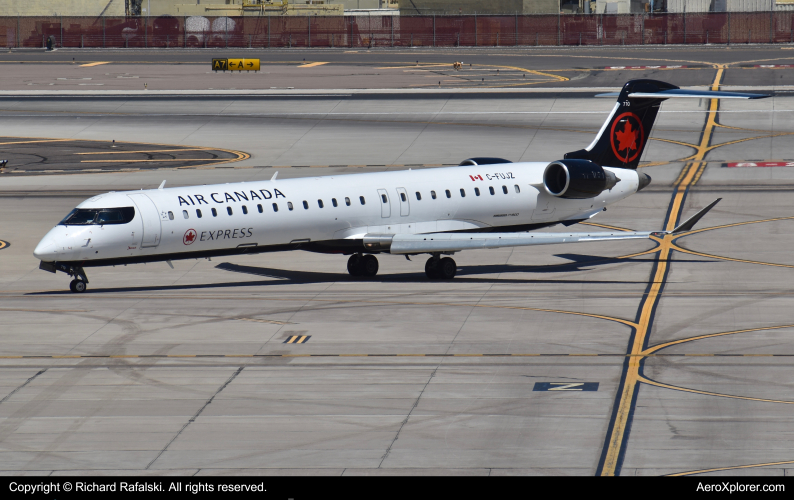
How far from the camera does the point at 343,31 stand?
435ft

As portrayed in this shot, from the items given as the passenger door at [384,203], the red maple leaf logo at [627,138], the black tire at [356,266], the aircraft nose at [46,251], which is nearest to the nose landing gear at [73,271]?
the aircraft nose at [46,251]

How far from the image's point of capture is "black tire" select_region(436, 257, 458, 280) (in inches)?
1475

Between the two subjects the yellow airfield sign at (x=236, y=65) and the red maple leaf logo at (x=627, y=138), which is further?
the yellow airfield sign at (x=236, y=65)

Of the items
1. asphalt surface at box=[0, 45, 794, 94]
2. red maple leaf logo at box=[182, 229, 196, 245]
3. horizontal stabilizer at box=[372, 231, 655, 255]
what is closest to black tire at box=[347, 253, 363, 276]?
horizontal stabilizer at box=[372, 231, 655, 255]

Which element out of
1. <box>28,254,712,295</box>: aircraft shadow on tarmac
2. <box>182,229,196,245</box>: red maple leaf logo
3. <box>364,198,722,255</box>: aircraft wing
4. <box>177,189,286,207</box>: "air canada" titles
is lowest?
<box>28,254,712,295</box>: aircraft shadow on tarmac

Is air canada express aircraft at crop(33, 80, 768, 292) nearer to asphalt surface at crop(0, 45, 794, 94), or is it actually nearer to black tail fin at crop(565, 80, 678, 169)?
black tail fin at crop(565, 80, 678, 169)

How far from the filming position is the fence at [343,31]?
130 metres

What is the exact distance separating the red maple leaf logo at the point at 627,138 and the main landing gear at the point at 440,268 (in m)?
9.06

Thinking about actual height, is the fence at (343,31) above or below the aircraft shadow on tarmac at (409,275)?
above

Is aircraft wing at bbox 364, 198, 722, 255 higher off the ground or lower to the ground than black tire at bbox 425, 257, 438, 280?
higher

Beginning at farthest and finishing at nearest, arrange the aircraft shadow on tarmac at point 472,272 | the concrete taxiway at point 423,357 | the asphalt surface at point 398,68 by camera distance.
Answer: the asphalt surface at point 398,68 < the aircraft shadow on tarmac at point 472,272 < the concrete taxiway at point 423,357

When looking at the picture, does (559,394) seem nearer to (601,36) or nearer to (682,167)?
(682,167)

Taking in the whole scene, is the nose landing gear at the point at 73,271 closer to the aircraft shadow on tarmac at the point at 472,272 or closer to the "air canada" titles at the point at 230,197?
the "air canada" titles at the point at 230,197

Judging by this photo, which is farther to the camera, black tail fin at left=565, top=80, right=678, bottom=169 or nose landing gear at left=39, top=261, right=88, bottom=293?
black tail fin at left=565, top=80, right=678, bottom=169
